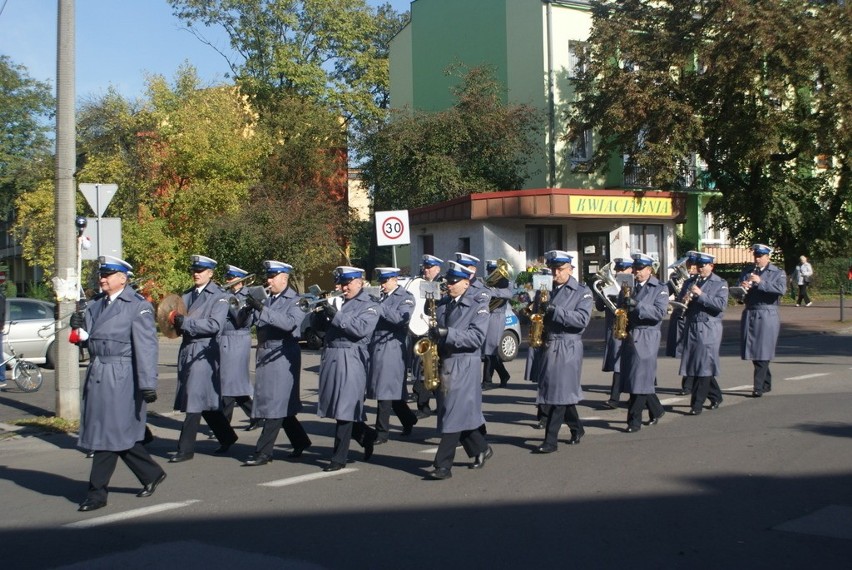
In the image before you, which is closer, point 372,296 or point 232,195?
point 372,296

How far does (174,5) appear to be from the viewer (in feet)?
157

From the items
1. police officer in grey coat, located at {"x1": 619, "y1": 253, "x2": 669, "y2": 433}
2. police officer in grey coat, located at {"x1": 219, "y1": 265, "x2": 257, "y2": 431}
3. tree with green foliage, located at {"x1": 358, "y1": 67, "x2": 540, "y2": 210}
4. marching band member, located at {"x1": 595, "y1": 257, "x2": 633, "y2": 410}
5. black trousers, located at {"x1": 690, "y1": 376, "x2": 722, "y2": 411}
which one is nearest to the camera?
police officer in grey coat, located at {"x1": 619, "y1": 253, "x2": 669, "y2": 433}

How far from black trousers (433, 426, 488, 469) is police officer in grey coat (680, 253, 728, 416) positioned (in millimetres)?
3884

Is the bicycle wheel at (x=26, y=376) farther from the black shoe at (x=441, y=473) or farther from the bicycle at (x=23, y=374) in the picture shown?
the black shoe at (x=441, y=473)

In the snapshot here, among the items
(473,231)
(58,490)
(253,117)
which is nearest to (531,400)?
(58,490)

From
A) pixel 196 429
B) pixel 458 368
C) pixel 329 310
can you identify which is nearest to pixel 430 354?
pixel 458 368

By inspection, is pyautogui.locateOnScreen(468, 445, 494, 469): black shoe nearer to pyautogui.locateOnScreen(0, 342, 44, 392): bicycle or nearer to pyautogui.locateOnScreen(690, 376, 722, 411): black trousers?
pyautogui.locateOnScreen(690, 376, 722, 411): black trousers

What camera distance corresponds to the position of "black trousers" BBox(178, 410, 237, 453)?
31.4ft

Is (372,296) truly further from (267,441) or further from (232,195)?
(232,195)

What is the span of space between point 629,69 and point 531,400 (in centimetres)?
A: 1998

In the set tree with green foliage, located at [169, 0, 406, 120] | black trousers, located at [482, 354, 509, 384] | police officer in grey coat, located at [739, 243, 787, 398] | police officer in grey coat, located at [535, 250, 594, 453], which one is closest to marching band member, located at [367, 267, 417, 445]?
police officer in grey coat, located at [535, 250, 594, 453]

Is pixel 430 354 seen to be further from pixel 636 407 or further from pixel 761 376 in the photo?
pixel 761 376

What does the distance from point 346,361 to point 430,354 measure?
0.92 m

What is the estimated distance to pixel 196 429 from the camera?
9.61 metres
